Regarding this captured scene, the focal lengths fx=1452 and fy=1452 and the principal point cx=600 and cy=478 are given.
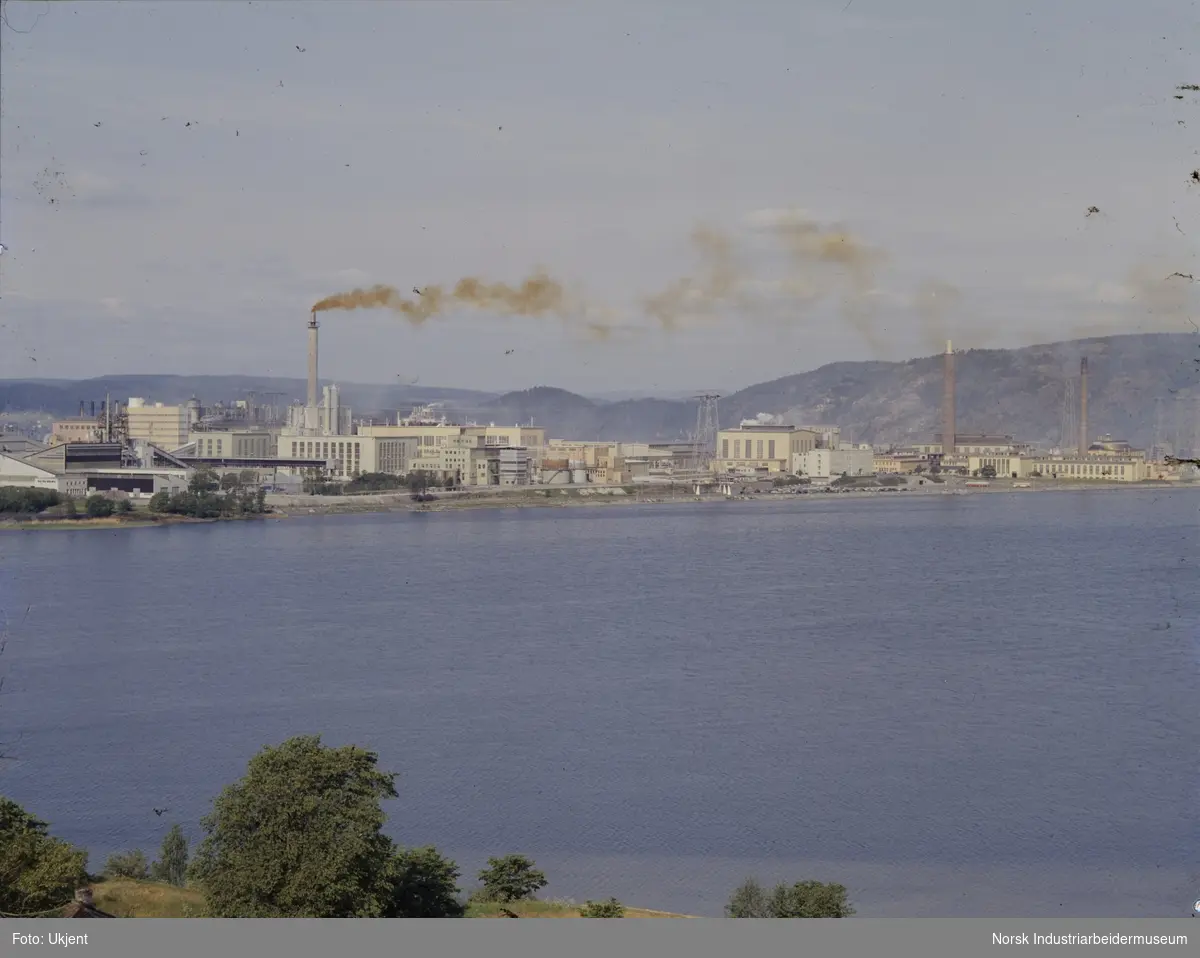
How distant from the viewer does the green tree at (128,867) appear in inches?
144

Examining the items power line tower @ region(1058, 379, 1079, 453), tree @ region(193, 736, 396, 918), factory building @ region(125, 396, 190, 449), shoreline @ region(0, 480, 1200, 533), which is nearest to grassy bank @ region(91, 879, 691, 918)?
tree @ region(193, 736, 396, 918)

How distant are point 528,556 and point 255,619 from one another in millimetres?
3853

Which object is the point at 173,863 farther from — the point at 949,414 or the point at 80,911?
the point at 949,414

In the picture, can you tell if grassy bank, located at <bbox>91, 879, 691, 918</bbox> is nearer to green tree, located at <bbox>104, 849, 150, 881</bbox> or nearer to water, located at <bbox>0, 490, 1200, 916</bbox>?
green tree, located at <bbox>104, 849, 150, 881</bbox>

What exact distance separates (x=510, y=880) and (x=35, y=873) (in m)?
1.12

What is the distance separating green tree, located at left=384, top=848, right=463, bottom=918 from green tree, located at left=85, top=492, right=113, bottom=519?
12.8 m

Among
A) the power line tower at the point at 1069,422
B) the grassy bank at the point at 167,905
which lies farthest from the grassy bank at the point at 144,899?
the power line tower at the point at 1069,422

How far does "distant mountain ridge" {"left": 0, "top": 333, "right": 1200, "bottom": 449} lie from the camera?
3166cm

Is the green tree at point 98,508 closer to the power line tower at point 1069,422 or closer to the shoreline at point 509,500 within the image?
the shoreline at point 509,500

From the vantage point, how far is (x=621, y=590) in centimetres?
971

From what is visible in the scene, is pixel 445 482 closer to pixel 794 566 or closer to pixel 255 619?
pixel 794 566

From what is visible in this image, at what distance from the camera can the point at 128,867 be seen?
371cm

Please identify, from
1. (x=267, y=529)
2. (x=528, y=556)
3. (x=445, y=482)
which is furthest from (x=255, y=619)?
(x=445, y=482)

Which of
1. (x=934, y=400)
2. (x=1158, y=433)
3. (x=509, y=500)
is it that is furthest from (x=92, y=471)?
(x=934, y=400)
